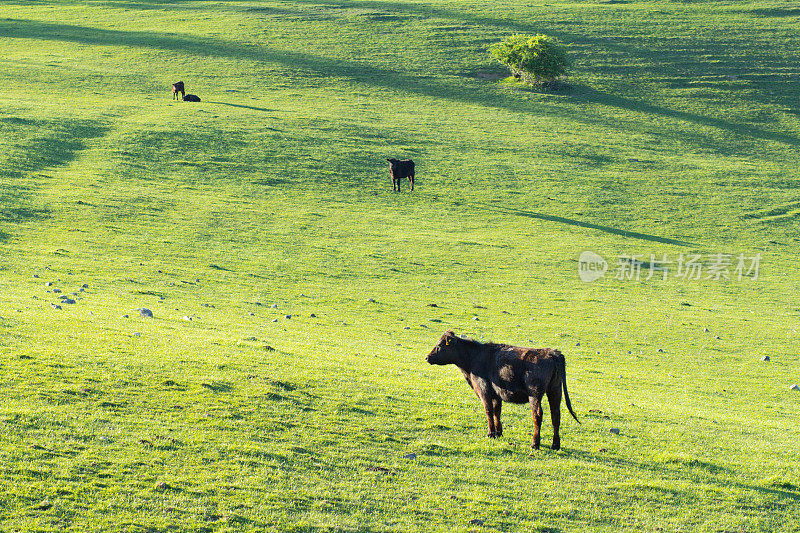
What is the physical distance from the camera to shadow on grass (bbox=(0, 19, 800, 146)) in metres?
56.0

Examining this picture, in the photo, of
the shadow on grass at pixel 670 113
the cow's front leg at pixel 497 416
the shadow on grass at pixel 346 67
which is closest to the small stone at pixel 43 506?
the cow's front leg at pixel 497 416

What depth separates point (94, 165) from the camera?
39.1m

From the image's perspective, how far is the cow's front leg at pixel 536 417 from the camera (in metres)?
11.7

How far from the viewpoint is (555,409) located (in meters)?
12.0

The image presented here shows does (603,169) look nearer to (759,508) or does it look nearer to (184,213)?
(184,213)

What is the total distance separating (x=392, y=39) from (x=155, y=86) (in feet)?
84.8

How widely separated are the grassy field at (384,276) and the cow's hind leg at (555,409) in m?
0.28

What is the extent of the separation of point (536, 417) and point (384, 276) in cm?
1628

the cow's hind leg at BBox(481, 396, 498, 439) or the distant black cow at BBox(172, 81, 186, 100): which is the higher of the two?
the distant black cow at BBox(172, 81, 186, 100)
